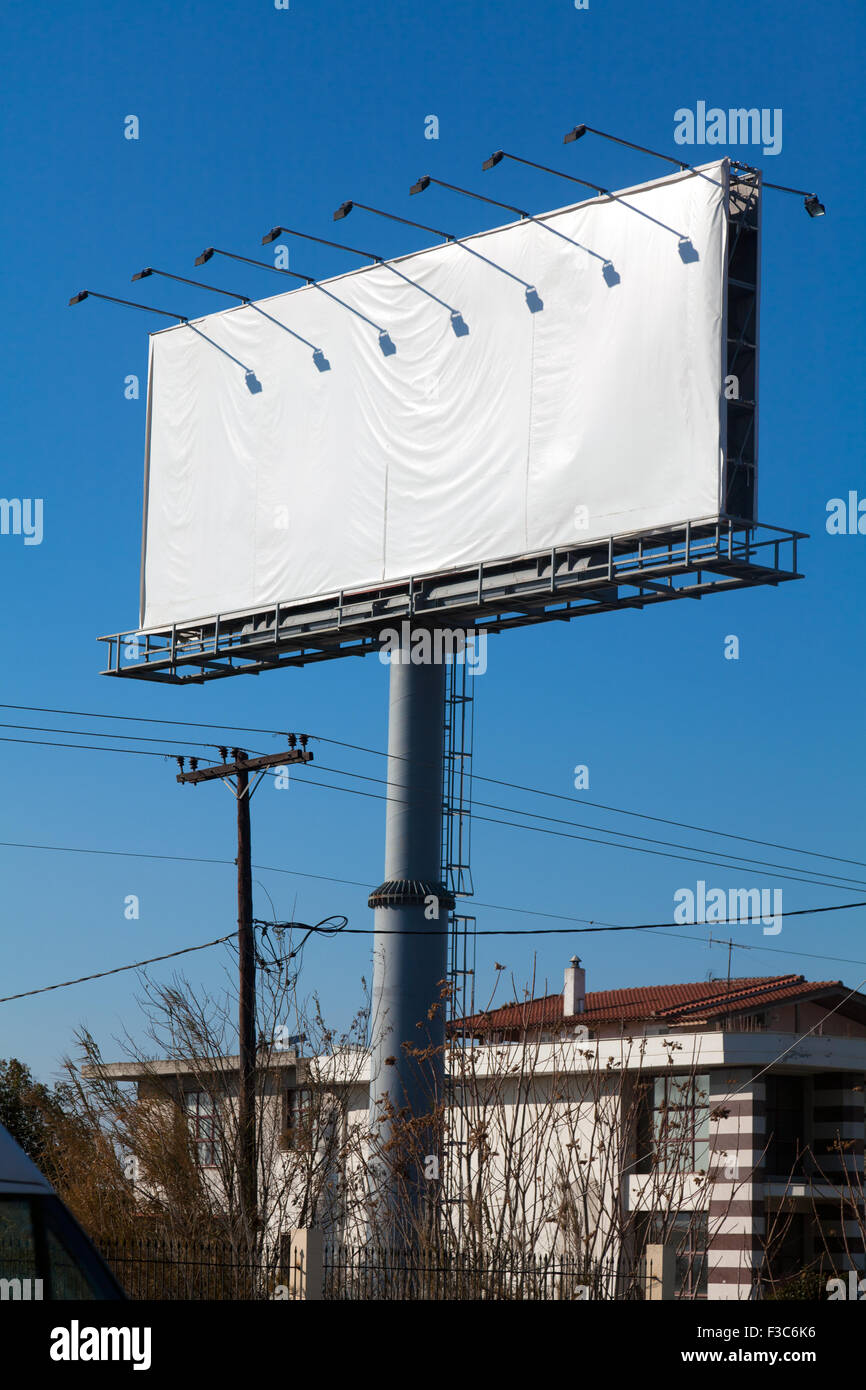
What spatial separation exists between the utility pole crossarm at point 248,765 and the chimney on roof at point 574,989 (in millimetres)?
20135

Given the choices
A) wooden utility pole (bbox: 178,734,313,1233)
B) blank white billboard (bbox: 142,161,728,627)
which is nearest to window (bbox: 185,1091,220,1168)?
wooden utility pole (bbox: 178,734,313,1233)

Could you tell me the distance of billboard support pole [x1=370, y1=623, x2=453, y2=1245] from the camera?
33875 mm

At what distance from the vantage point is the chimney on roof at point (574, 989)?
48.8m

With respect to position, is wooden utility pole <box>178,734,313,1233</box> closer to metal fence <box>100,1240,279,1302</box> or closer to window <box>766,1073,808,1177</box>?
metal fence <box>100,1240,279,1302</box>

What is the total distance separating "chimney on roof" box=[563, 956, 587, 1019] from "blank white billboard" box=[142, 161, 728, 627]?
50.6 ft

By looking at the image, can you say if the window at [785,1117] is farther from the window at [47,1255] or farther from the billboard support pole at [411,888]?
the window at [47,1255]

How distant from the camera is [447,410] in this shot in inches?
1420

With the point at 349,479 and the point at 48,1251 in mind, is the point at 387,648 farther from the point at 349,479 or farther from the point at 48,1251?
the point at 48,1251

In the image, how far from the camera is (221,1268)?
1873 centimetres

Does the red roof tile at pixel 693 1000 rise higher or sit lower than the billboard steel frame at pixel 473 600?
lower

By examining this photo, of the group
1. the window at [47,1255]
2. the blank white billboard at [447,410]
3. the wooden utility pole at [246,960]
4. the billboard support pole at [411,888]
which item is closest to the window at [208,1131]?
the wooden utility pole at [246,960]

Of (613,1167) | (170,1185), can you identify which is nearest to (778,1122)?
(170,1185)

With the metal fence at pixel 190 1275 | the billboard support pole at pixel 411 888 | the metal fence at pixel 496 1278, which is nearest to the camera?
the metal fence at pixel 496 1278
